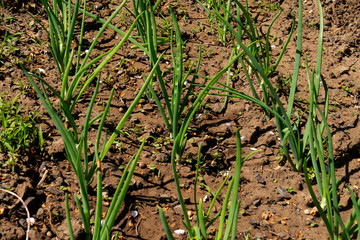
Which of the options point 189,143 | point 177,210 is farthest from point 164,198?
point 189,143

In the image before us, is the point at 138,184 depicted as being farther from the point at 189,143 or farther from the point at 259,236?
the point at 259,236

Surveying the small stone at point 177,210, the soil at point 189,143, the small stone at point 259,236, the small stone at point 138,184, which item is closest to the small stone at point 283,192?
the soil at point 189,143

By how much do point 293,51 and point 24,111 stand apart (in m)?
1.68

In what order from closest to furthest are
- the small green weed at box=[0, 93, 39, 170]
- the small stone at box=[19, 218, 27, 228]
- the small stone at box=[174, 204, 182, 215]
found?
the small stone at box=[19, 218, 27, 228]
the small stone at box=[174, 204, 182, 215]
the small green weed at box=[0, 93, 39, 170]

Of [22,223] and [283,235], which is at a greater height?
[283,235]

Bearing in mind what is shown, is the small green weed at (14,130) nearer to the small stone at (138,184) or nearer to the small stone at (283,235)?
the small stone at (138,184)

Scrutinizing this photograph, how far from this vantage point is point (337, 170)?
212 cm

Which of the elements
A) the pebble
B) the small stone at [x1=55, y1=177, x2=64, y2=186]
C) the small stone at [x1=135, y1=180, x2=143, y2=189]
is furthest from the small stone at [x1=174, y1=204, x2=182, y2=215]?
the small stone at [x1=55, y1=177, x2=64, y2=186]

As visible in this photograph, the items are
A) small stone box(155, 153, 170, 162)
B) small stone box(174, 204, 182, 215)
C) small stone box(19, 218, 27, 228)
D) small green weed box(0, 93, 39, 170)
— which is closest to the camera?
small stone box(19, 218, 27, 228)

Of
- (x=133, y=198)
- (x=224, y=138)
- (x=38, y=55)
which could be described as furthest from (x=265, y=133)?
(x=38, y=55)

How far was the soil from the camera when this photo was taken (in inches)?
72.8

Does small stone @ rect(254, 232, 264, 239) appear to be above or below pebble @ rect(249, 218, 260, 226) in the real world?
below

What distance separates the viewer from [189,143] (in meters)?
2.25

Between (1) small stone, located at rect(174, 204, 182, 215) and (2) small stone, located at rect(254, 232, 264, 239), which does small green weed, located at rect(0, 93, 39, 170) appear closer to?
(1) small stone, located at rect(174, 204, 182, 215)
